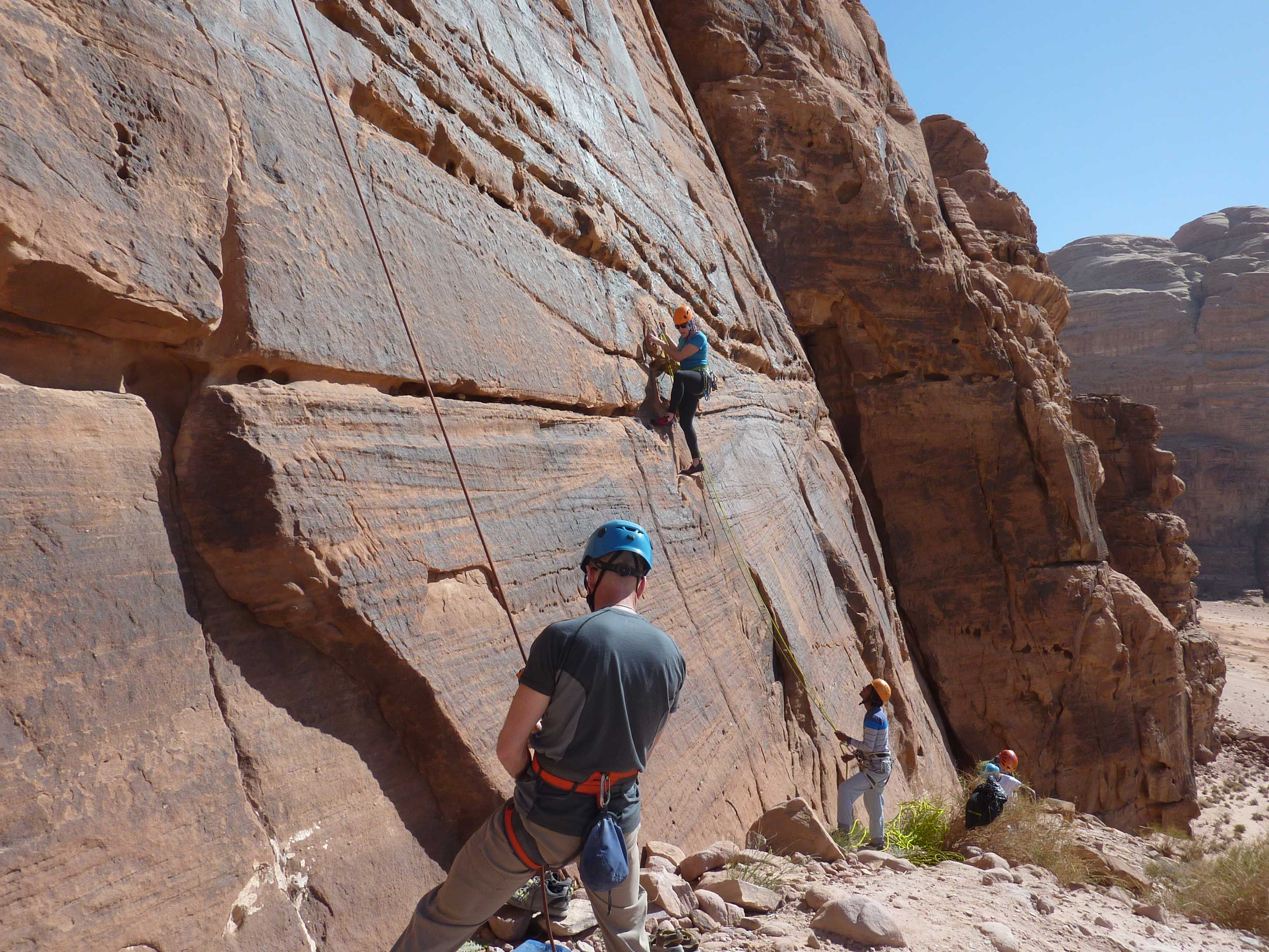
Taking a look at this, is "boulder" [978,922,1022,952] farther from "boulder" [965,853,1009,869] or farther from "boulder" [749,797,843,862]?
"boulder" [965,853,1009,869]

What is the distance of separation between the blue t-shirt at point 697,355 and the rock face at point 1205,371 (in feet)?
114

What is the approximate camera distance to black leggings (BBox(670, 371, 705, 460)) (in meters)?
6.91

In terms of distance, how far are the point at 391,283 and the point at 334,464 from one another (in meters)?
0.88

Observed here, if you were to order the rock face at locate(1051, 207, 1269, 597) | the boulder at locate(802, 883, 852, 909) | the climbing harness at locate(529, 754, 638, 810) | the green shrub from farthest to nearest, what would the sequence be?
the rock face at locate(1051, 207, 1269, 597) → the green shrub → the boulder at locate(802, 883, 852, 909) → the climbing harness at locate(529, 754, 638, 810)

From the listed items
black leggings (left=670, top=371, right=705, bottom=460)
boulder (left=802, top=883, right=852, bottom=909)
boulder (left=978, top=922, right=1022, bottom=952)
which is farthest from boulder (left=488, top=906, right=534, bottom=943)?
black leggings (left=670, top=371, right=705, bottom=460)

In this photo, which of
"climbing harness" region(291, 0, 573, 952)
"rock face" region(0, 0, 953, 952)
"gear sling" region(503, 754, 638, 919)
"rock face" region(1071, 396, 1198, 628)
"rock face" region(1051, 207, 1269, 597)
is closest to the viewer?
"gear sling" region(503, 754, 638, 919)

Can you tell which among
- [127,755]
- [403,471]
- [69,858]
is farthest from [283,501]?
[69,858]

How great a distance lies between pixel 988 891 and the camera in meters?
5.20

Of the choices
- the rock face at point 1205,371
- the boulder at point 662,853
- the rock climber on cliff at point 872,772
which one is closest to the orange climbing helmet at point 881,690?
the rock climber on cliff at point 872,772

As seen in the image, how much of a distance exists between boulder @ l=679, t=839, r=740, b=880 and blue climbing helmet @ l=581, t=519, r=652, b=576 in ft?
7.34

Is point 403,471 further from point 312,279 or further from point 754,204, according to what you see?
point 754,204

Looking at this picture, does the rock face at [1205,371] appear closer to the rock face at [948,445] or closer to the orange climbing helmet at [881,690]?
the rock face at [948,445]

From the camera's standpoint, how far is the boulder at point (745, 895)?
12.8 ft

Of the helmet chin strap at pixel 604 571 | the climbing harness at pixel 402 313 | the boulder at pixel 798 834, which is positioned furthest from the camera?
the boulder at pixel 798 834
